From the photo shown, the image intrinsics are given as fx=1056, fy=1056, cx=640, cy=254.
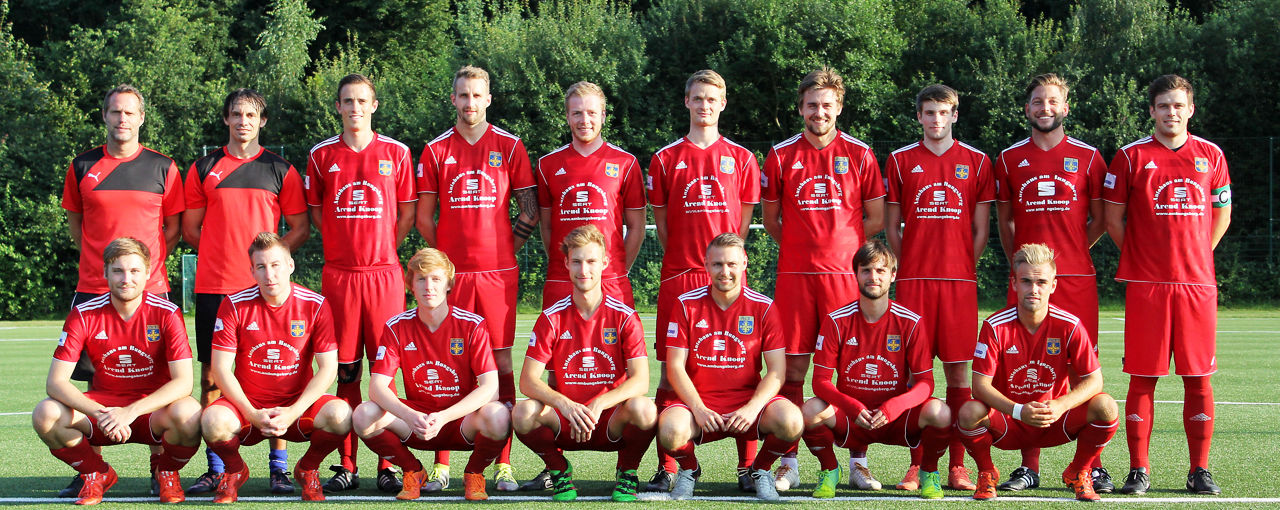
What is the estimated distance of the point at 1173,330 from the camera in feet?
17.4

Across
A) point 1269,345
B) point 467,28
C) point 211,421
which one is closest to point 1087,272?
point 211,421

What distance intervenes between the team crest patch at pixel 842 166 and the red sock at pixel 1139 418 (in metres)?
1.79

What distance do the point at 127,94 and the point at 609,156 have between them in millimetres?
2675

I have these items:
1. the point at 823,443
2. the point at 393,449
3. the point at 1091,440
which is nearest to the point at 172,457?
the point at 393,449

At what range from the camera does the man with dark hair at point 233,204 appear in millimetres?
5703

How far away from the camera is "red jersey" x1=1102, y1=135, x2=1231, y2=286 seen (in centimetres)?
533

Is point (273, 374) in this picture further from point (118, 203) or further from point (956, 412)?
point (956, 412)

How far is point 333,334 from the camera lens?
531 cm

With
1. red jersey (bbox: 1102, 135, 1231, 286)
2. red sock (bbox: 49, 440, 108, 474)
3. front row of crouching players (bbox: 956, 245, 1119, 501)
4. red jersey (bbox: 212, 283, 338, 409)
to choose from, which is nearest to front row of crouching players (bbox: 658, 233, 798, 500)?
front row of crouching players (bbox: 956, 245, 1119, 501)

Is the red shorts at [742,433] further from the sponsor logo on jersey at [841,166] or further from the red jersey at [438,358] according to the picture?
the sponsor logo on jersey at [841,166]

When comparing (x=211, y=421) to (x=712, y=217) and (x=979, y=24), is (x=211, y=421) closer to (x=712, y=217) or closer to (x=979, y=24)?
(x=712, y=217)

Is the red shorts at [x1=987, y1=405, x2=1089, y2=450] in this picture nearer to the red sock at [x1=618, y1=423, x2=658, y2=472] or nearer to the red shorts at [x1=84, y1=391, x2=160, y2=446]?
the red sock at [x1=618, y1=423, x2=658, y2=472]

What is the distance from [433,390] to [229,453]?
0.99m

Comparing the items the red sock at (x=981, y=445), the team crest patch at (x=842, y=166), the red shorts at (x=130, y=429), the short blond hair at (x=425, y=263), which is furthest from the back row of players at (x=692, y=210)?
the short blond hair at (x=425, y=263)
